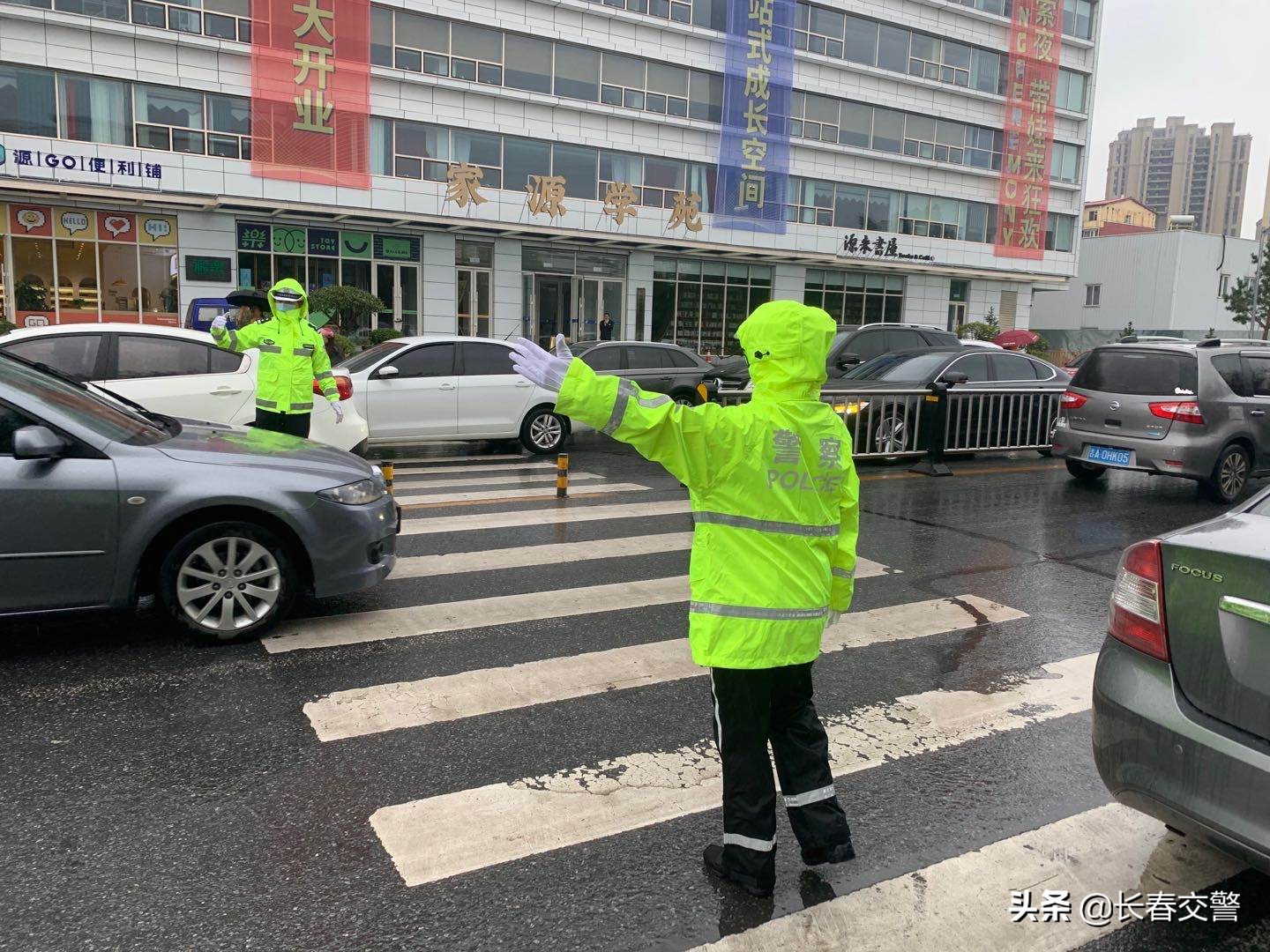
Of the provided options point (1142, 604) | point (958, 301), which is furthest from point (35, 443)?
point (958, 301)

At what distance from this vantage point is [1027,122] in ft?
137

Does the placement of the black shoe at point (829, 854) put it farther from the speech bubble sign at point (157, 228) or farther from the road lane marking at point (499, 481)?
the speech bubble sign at point (157, 228)

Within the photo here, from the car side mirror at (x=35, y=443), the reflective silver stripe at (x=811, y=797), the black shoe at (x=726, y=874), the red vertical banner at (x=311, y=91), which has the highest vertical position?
the red vertical banner at (x=311, y=91)

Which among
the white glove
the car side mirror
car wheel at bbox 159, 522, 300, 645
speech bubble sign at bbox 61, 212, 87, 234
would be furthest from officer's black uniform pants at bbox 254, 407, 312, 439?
speech bubble sign at bbox 61, 212, 87, 234

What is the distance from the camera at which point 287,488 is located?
17.1ft

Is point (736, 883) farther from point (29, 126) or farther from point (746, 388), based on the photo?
point (29, 126)

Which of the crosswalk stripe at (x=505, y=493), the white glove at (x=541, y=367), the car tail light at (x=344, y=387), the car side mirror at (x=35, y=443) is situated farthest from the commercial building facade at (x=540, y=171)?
the white glove at (x=541, y=367)

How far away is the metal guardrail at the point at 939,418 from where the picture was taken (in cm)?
1202

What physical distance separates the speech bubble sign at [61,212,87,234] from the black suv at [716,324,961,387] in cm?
1861

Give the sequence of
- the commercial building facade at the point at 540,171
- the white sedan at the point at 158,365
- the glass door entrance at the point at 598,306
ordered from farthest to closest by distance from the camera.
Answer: the glass door entrance at the point at 598,306 → the commercial building facade at the point at 540,171 → the white sedan at the point at 158,365

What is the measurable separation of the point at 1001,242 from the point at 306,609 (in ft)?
136

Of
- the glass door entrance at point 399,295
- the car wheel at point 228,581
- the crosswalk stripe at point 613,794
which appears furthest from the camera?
the glass door entrance at point 399,295

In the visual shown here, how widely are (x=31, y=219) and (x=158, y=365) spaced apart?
1918 cm

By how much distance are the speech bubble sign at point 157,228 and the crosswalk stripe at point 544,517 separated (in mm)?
20657
